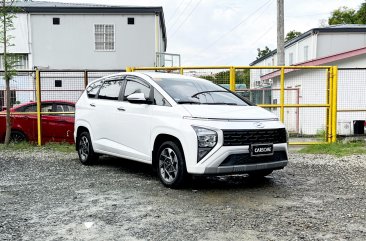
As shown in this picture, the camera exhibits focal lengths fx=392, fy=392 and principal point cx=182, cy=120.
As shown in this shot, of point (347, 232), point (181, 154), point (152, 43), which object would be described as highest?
point (152, 43)

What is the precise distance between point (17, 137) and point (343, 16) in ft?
143

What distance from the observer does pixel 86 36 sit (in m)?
23.7

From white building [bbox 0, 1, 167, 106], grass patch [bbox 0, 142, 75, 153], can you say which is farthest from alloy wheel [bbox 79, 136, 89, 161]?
white building [bbox 0, 1, 167, 106]

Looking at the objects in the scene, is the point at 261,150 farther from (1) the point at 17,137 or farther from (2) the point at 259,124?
(1) the point at 17,137

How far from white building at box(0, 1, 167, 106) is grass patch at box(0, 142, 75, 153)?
13471 millimetres

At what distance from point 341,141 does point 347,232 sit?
300 inches

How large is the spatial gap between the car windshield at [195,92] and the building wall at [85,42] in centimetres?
1707

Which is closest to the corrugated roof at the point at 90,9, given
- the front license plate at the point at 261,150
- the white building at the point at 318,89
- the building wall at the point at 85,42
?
the building wall at the point at 85,42

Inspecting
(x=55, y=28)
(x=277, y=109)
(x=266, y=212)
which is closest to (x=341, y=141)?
(x=277, y=109)

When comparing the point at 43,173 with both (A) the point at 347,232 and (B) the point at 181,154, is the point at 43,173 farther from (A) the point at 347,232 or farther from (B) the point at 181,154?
(A) the point at 347,232

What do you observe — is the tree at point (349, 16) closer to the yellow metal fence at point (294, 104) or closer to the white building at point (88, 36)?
the white building at point (88, 36)

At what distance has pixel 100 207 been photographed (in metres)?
5.02

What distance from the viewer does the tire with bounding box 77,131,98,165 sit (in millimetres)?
7959

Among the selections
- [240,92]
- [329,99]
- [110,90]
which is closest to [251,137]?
[110,90]
